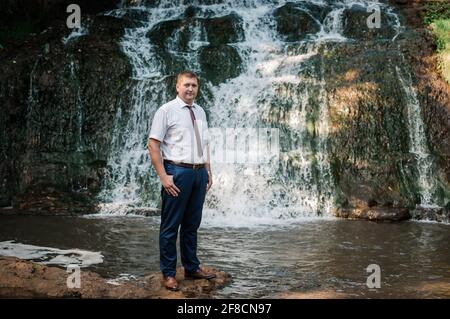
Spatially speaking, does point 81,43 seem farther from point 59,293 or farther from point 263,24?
point 59,293

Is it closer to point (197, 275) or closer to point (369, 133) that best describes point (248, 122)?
point (369, 133)

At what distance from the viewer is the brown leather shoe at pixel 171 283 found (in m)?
4.64

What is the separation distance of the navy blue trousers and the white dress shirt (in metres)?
0.10

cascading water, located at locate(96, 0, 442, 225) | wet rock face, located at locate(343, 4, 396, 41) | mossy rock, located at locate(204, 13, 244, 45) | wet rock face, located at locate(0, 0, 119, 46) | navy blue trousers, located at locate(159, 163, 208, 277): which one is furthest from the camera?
wet rock face, located at locate(0, 0, 119, 46)

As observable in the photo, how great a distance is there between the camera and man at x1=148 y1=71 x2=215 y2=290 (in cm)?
450

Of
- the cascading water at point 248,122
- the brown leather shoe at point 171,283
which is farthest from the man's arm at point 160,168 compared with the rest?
the cascading water at point 248,122

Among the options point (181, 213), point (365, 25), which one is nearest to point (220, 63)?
point (365, 25)

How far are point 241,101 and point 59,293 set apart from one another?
763 cm

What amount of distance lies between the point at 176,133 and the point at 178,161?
0.77ft

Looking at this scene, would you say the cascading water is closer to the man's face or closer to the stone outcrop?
the stone outcrop

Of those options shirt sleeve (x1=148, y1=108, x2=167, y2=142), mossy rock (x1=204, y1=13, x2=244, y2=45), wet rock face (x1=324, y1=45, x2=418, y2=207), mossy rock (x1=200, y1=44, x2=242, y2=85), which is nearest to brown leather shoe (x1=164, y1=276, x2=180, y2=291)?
shirt sleeve (x1=148, y1=108, x2=167, y2=142)
